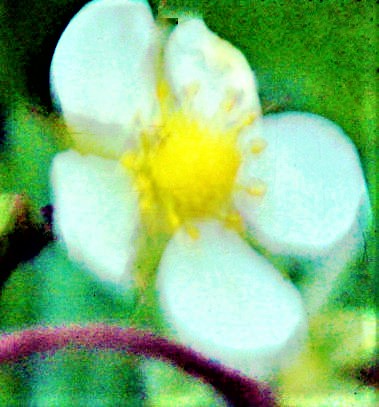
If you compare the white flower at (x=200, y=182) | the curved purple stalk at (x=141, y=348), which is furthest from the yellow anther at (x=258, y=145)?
the curved purple stalk at (x=141, y=348)

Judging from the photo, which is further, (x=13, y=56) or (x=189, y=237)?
(x=13, y=56)

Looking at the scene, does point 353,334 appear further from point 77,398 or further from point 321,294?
point 77,398

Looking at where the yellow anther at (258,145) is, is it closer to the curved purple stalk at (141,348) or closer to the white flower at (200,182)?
the white flower at (200,182)

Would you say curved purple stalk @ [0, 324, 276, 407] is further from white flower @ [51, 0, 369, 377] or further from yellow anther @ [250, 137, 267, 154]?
yellow anther @ [250, 137, 267, 154]

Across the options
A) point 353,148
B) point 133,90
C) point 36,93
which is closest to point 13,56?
point 36,93

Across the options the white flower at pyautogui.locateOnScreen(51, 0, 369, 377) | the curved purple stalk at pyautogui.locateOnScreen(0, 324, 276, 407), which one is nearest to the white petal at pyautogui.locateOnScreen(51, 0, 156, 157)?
the white flower at pyautogui.locateOnScreen(51, 0, 369, 377)
